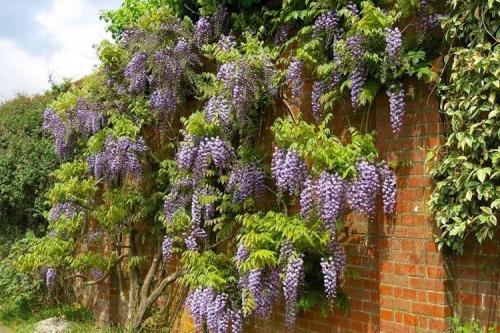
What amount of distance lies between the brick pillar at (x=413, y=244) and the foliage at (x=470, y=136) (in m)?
0.13

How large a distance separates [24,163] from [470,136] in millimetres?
7483

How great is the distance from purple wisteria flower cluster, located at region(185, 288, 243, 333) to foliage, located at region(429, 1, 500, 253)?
69.2 inches

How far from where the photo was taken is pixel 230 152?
15.8ft

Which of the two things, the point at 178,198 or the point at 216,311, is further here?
the point at 178,198

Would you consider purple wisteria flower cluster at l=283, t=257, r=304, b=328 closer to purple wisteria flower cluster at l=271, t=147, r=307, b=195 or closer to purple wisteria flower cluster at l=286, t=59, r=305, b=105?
purple wisteria flower cluster at l=271, t=147, r=307, b=195

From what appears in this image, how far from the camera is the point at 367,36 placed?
12.6 ft

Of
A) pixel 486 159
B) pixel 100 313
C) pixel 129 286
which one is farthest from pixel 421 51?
pixel 100 313

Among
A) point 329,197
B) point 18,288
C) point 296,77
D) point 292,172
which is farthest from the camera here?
point 18,288

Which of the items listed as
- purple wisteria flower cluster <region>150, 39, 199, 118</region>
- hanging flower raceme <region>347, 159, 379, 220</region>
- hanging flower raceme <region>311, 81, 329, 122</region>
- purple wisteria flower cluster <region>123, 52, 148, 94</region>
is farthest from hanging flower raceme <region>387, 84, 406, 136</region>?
purple wisteria flower cluster <region>123, 52, 148, 94</region>

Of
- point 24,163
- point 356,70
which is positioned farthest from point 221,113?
point 24,163

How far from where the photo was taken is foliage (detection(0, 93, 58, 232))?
883cm

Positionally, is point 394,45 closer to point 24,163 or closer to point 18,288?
point 18,288

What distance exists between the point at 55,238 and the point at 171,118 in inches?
89.8

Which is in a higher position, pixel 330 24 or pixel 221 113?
pixel 330 24
